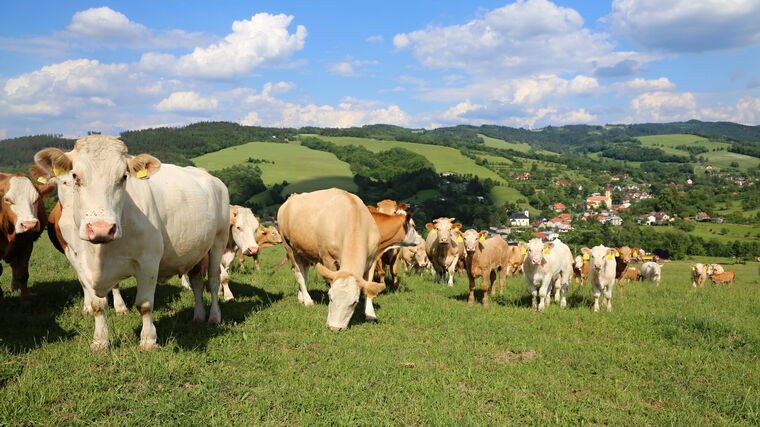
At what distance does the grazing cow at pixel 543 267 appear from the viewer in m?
12.0

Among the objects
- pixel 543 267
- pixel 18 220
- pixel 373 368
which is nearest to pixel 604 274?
pixel 543 267

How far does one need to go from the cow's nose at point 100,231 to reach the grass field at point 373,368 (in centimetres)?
169

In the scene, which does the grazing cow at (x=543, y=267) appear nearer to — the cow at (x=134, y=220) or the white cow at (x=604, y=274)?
the white cow at (x=604, y=274)

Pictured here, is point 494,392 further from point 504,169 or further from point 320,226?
point 504,169

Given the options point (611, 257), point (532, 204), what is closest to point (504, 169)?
point (532, 204)

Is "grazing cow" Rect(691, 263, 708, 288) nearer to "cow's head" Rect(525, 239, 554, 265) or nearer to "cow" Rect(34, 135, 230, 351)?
"cow's head" Rect(525, 239, 554, 265)

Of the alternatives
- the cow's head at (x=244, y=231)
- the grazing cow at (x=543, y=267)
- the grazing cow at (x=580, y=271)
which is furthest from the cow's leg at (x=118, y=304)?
the grazing cow at (x=580, y=271)

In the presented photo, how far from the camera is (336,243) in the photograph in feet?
31.1

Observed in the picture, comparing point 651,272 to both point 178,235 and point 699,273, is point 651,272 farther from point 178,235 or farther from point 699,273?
point 178,235

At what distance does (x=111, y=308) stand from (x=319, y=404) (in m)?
5.84

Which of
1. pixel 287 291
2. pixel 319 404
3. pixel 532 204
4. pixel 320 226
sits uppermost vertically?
pixel 320 226

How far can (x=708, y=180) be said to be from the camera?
185 m

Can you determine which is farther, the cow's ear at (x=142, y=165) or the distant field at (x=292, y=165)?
the distant field at (x=292, y=165)

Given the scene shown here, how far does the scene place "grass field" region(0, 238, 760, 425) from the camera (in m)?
5.06
